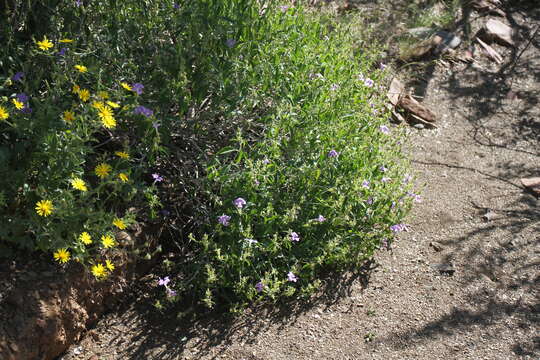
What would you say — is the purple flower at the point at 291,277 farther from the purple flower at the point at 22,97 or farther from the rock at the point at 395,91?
the rock at the point at 395,91

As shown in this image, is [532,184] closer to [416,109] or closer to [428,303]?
[416,109]

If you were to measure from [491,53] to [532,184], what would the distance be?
2063 mm

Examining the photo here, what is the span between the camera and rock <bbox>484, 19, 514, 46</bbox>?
6.00 meters

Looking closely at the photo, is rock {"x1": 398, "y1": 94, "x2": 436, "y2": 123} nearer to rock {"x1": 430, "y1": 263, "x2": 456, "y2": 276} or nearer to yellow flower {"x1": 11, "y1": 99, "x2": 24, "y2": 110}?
rock {"x1": 430, "y1": 263, "x2": 456, "y2": 276}

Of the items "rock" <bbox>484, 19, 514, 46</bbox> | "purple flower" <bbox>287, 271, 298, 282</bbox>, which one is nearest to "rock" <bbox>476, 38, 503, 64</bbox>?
"rock" <bbox>484, 19, 514, 46</bbox>

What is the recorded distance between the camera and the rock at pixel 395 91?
4.80m

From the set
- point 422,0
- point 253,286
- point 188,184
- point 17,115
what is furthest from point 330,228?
point 422,0

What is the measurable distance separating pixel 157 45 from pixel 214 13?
0.34 m

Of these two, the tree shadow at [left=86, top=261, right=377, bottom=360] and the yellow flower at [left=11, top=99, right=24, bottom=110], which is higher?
the yellow flower at [left=11, top=99, right=24, bottom=110]

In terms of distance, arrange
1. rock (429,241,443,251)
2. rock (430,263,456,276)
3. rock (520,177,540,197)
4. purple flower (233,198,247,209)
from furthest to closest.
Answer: rock (520,177,540,197), rock (429,241,443,251), rock (430,263,456,276), purple flower (233,198,247,209)

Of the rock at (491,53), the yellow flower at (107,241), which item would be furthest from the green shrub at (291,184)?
the rock at (491,53)

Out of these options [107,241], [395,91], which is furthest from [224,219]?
[395,91]

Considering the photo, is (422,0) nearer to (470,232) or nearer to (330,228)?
(470,232)

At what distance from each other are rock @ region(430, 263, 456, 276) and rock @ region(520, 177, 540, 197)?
117 cm
